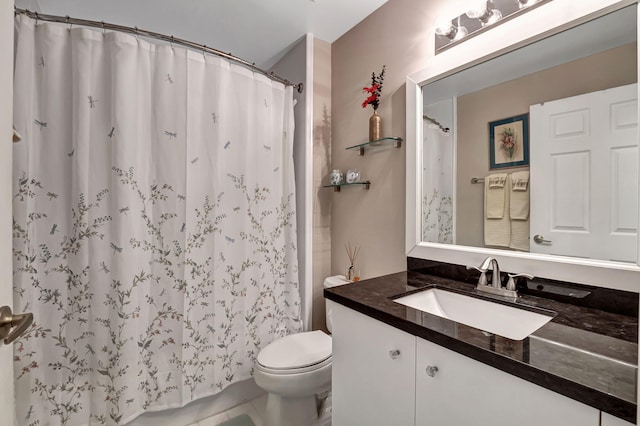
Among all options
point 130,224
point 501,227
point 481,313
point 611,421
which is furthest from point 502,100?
point 130,224

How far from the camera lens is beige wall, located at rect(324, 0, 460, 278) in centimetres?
151

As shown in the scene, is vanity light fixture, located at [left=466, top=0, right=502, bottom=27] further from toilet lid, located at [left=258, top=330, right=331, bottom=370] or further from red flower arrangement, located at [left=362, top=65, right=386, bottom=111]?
toilet lid, located at [left=258, top=330, right=331, bottom=370]

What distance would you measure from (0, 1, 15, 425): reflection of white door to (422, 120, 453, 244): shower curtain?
1510 millimetres

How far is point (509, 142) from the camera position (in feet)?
3.71

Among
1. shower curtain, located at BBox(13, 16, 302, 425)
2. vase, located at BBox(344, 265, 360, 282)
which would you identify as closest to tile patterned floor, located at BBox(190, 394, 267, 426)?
shower curtain, located at BBox(13, 16, 302, 425)

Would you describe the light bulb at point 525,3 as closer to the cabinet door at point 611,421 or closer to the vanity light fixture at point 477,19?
the vanity light fixture at point 477,19

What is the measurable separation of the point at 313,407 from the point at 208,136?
1.58 metres

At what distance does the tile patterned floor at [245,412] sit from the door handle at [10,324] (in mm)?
1365

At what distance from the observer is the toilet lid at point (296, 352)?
1.37m

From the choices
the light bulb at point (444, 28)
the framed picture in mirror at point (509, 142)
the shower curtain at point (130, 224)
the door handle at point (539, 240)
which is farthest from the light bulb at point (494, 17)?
the shower curtain at point (130, 224)

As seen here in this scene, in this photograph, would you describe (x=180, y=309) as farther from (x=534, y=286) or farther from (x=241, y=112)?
(x=534, y=286)

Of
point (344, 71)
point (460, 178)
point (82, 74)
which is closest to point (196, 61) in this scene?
point (82, 74)

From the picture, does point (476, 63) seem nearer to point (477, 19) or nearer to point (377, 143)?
point (477, 19)

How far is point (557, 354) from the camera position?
2.06 feet
